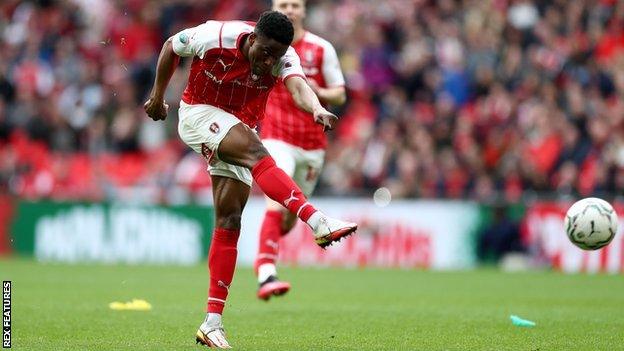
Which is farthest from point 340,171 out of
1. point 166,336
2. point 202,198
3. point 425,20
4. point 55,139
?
point 166,336

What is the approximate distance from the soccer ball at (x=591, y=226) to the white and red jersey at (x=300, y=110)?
300cm

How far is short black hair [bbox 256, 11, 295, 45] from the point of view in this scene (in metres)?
7.36

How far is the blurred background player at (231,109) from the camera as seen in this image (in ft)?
24.5

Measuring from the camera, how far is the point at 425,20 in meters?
22.9

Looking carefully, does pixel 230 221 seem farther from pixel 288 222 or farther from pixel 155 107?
pixel 288 222

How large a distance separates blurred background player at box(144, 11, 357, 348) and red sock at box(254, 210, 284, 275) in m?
2.85

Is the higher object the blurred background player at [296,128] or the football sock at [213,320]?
the blurred background player at [296,128]

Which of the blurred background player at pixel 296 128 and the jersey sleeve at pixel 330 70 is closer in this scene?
the blurred background player at pixel 296 128

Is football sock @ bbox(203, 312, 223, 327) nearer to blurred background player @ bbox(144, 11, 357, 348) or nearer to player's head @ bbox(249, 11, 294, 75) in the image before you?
blurred background player @ bbox(144, 11, 357, 348)

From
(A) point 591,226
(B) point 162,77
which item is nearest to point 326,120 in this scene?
(B) point 162,77

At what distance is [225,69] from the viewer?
7844mm

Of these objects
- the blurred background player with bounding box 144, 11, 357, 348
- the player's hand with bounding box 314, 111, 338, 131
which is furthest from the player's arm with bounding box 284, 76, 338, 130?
the player's hand with bounding box 314, 111, 338, 131

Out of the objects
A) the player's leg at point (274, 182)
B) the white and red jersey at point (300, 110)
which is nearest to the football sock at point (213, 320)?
the player's leg at point (274, 182)

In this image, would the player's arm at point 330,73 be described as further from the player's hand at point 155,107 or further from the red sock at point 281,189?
the red sock at point 281,189
